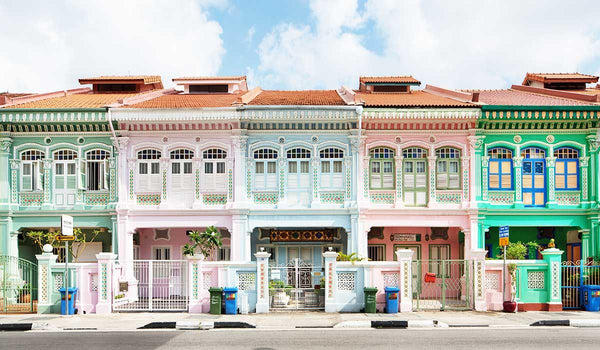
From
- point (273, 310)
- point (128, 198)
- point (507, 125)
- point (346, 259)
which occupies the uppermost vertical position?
point (507, 125)

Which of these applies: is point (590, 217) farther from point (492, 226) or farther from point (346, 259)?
point (346, 259)

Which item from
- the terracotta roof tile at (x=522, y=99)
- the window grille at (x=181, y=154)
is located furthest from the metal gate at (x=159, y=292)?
the terracotta roof tile at (x=522, y=99)

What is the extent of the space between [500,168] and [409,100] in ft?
14.6

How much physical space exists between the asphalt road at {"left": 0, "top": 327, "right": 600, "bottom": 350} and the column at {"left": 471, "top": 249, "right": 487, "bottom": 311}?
3.55 m

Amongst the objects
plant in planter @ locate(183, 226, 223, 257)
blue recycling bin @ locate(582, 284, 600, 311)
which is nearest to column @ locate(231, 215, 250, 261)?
plant in planter @ locate(183, 226, 223, 257)

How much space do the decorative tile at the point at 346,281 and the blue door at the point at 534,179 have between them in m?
8.71

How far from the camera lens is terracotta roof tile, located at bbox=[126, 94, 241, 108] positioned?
25.9 m

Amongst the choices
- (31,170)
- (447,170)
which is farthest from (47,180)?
(447,170)

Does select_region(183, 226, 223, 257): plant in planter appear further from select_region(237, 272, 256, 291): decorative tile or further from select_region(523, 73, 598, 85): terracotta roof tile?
select_region(523, 73, 598, 85): terracotta roof tile

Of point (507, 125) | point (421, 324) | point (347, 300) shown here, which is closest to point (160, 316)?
point (347, 300)

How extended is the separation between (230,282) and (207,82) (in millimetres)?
12161

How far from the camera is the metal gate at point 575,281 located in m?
→ 21.3

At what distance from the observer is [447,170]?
25.4 metres

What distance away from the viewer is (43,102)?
26.7m
